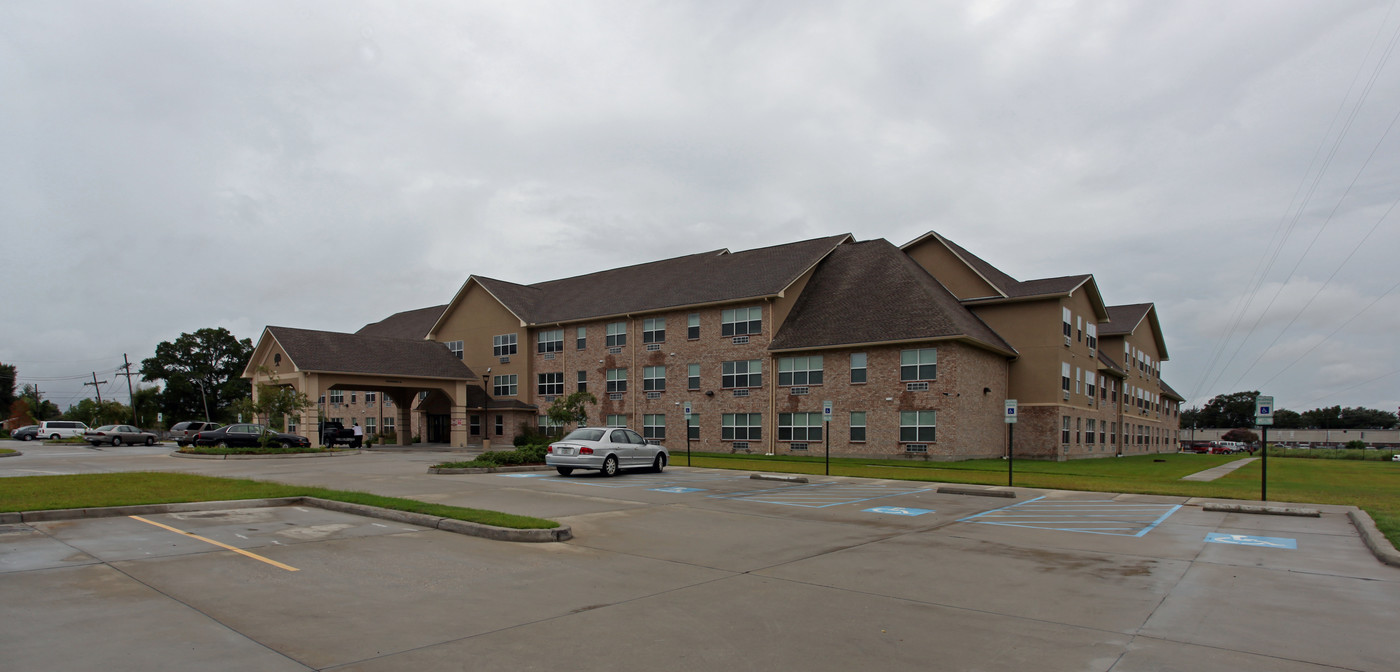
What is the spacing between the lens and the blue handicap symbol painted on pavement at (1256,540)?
11141mm

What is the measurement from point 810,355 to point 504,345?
2263cm

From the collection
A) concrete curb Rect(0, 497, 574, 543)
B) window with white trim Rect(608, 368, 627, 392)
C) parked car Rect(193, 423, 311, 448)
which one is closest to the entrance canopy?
parked car Rect(193, 423, 311, 448)

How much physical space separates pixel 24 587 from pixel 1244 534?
51.3 ft

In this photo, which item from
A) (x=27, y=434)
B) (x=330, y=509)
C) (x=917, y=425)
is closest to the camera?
(x=330, y=509)

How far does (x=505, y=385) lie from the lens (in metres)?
50.7

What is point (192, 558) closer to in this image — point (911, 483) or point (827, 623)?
point (827, 623)

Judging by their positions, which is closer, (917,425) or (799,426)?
(917,425)

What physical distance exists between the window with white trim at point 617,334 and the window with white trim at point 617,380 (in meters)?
1.51

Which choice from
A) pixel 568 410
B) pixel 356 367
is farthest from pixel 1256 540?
pixel 356 367

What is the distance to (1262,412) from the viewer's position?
1666 cm

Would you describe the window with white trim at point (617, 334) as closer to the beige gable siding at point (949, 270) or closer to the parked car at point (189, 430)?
the beige gable siding at point (949, 270)

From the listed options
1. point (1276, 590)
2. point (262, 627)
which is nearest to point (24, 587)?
point (262, 627)

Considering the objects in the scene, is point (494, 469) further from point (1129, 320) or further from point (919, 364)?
point (1129, 320)

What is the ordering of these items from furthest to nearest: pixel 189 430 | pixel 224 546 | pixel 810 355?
pixel 189 430 → pixel 810 355 → pixel 224 546
